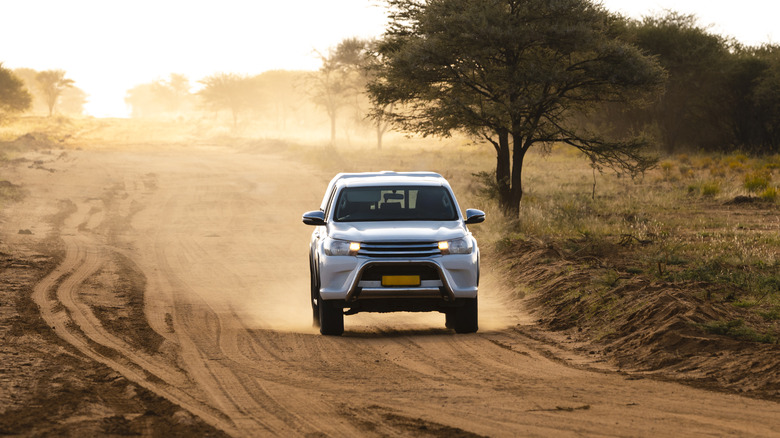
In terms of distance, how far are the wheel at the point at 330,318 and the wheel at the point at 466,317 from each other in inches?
53.1

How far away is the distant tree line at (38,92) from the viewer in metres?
73.6

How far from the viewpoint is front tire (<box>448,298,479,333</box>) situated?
10859 mm

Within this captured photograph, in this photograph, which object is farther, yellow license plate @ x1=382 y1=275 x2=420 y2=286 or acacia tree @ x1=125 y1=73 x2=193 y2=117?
acacia tree @ x1=125 y1=73 x2=193 y2=117

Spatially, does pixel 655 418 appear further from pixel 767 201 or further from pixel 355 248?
pixel 767 201

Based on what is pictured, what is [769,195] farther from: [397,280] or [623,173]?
[397,280]

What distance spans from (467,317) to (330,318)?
1.60 m

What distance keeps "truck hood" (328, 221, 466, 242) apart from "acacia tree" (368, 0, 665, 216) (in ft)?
36.0

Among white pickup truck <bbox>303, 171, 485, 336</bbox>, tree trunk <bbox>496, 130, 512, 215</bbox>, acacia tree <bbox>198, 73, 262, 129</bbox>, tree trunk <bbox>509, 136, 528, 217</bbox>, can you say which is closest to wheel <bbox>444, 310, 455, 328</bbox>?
white pickup truck <bbox>303, 171, 485, 336</bbox>

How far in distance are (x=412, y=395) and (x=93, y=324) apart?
17.4ft

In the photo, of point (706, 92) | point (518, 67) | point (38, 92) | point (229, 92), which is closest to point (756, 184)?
point (518, 67)

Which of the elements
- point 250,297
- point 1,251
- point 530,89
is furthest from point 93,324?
point 530,89

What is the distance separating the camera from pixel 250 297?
14531 millimetres

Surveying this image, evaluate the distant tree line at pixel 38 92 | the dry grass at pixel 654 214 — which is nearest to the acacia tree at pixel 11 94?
the distant tree line at pixel 38 92

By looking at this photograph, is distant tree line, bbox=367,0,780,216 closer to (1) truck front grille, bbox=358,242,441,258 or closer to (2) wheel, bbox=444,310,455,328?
(2) wheel, bbox=444,310,455,328
